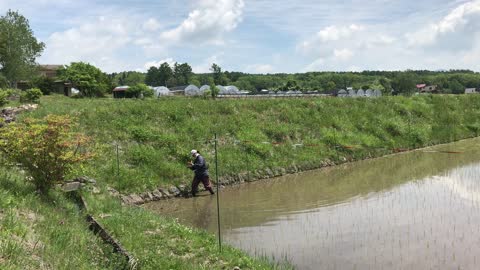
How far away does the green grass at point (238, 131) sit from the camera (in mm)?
17156

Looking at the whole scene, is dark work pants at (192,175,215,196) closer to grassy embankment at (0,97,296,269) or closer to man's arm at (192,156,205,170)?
man's arm at (192,156,205,170)

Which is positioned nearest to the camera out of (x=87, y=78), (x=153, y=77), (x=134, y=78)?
(x=87, y=78)

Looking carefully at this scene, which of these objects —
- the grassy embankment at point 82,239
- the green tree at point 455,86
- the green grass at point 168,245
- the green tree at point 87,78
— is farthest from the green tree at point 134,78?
the green grass at point 168,245

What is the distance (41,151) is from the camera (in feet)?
33.6

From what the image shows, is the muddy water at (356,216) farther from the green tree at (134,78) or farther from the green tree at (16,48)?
the green tree at (134,78)

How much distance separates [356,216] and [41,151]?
8.50 metres

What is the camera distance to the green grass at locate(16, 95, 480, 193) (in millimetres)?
17156

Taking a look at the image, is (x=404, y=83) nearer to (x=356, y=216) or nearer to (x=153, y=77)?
(x=153, y=77)

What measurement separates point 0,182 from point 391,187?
13.1m

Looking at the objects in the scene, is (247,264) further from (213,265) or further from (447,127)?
(447,127)

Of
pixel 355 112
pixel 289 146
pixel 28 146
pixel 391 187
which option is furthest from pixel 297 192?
pixel 355 112

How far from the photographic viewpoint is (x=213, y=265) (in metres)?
7.74

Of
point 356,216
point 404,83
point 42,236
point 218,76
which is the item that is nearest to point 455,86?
point 404,83

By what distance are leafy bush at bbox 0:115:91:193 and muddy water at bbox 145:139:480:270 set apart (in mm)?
3990
